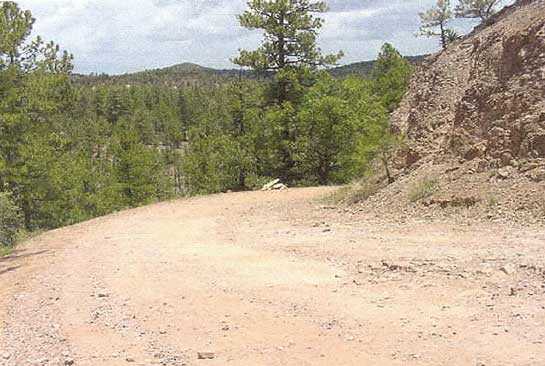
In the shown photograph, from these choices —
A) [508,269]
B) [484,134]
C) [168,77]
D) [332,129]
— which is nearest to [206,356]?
[508,269]

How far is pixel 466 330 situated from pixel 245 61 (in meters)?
23.1

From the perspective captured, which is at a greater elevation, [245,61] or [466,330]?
[245,61]

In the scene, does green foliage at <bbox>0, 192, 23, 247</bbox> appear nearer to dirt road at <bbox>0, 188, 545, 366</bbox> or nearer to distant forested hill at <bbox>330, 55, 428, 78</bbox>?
dirt road at <bbox>0, 188, 545, 366</bbox>

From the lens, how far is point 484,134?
13.9 metres

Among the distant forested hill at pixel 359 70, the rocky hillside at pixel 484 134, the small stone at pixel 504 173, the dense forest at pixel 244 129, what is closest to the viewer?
the rocky hillside at pixel 484 134

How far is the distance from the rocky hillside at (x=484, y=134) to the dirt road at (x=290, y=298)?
3.34ft

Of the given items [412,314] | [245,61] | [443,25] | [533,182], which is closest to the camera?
[412,314]

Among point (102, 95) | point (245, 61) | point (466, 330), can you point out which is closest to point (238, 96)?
point (245, 61)

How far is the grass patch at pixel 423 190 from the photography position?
43.7 feet

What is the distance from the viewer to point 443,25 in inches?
1233

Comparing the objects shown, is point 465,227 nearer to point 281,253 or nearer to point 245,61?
point 281,253

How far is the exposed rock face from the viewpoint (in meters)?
13.0

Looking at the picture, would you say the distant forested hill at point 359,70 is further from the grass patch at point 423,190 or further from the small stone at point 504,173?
the small stone at point 504,173

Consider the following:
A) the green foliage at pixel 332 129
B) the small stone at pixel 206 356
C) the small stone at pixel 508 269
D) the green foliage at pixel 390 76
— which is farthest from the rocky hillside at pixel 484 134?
the green foliage at pixel 390 76
